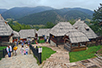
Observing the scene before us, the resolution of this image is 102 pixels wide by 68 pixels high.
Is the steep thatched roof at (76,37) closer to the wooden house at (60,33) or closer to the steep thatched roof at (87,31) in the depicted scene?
the wooden house at (60,33)

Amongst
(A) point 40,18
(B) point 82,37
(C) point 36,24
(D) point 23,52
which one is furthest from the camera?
(A) point 40,18

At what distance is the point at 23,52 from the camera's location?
40.2 ft

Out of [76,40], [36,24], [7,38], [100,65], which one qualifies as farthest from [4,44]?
[36,24]

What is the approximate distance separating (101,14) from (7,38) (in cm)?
2115

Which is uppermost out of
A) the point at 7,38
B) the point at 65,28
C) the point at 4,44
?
the point at 65,28

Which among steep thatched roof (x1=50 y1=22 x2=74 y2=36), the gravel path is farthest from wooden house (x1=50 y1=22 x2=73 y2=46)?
the gravel path

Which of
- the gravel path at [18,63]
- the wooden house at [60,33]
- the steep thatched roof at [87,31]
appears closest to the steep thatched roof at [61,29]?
the wooden house at [60,33]

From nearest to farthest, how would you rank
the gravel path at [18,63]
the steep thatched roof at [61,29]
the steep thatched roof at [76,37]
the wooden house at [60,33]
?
1. the gravel path at [18,63]
2. the steep thatched roof at [76,37]
3. the wooden house at [60,33]
4. the steep thatched roof at [61,29]

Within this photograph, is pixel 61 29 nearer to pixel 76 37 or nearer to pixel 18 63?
pixel 76 37

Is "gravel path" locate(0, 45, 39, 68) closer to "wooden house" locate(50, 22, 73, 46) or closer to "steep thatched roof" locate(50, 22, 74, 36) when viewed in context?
"wooden house" locate(50, 22, 73, 46)

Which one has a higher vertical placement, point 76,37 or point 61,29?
point 61,29

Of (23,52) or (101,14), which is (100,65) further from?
(101,14)

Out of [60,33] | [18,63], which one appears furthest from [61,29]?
[18,63]

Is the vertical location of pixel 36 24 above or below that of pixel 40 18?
below
